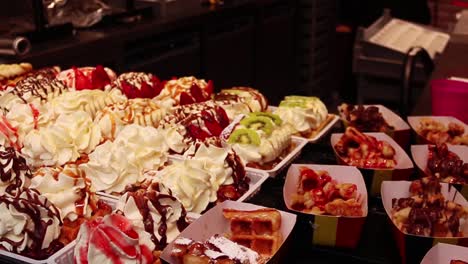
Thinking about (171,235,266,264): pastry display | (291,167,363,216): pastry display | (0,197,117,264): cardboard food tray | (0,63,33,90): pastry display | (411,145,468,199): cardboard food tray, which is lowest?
(0,197,117,264): cardboard food tray

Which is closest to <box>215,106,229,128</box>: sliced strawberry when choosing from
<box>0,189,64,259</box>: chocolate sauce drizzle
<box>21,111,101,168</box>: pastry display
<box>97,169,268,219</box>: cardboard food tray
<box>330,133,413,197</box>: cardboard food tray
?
<box>97,169,268,219</box>: cardboard food tray

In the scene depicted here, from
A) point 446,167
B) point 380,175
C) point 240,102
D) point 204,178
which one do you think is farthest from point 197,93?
point 446,167

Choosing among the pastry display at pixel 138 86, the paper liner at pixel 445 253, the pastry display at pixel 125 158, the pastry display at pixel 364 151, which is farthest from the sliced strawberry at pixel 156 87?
the paper liner at pixel 445 253

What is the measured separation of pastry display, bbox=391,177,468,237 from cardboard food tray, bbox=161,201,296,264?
258mm

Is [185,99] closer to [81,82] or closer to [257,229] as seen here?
[81,82]

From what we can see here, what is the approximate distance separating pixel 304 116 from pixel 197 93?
420 millimetres

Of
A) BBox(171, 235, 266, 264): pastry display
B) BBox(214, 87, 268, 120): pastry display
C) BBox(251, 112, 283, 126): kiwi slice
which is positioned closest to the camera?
BBox(171, 235, 266, 264): pastry display

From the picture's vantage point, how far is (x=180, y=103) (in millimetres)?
2285

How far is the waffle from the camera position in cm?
142

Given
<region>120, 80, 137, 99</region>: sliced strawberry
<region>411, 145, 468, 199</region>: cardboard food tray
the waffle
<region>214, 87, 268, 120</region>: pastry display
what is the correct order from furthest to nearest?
<region>120, 80, 137, 99</region>: sliced strawberry, <region>214, 87, 268, 120</region>: pastry display, <region>411, 145, 468, 199</region>: cardboard food tray, the waffle

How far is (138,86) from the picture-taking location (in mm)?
2383

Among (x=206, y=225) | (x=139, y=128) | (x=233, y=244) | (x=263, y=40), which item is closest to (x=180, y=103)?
(x=139, y=128)

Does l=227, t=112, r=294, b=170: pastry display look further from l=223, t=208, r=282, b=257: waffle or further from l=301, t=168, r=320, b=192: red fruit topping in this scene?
l=223, t=208, r=282, b=257: waffle

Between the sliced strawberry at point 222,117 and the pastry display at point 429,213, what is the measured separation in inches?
27.2
